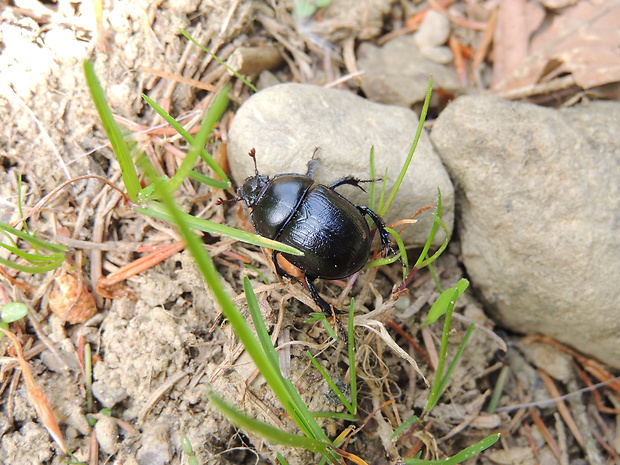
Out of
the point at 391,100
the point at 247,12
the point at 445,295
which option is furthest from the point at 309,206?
the point at 247,12

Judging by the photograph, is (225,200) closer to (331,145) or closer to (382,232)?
(331,145)

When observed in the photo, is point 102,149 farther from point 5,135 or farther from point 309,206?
point 309,206

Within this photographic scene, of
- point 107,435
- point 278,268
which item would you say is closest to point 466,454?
point 278,268

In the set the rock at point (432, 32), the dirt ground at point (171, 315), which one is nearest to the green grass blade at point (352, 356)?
the dirt ground at point (171, 315)

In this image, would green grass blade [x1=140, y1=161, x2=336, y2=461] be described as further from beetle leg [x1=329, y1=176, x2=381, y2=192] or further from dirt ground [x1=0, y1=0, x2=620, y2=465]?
beetle leg [x1=329, y1=176, x2=381, y2=192]

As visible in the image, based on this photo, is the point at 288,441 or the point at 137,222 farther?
the point at 137,222

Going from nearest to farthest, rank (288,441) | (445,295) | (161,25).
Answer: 1. (288,441)
2. (445,295)
3. (161,25)

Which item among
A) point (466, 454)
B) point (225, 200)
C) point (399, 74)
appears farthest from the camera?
point (399, 74)
